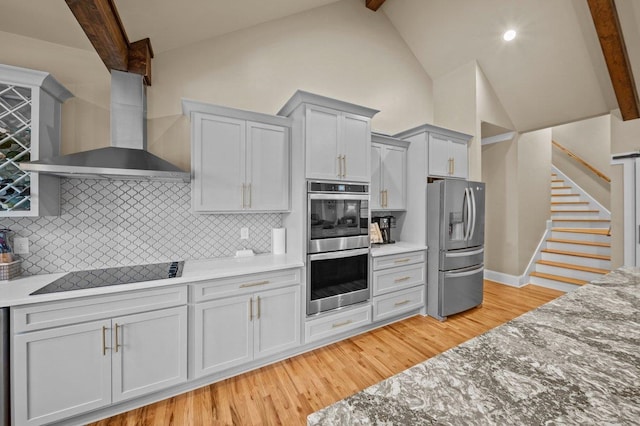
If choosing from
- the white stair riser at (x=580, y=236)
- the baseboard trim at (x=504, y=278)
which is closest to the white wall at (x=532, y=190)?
the baseboard trim at (x=504, y=278)

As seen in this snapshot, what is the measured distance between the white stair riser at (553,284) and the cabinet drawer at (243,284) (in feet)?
15.1

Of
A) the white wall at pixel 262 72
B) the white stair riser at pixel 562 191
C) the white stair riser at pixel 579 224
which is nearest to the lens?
the white wall at pixel 262 72

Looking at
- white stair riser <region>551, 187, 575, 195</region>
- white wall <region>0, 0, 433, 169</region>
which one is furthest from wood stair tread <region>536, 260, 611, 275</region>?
white wall <region>0, 0, 433, 169</region>

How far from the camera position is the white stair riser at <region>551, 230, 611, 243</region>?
14.4ft

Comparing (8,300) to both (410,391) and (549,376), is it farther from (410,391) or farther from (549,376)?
(549,376)

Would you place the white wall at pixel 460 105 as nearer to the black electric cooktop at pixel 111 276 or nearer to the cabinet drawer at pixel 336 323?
the cabinet drawer at pixel 336 323

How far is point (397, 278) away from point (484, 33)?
3.65 meters

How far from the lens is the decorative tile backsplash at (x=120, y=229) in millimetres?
2043

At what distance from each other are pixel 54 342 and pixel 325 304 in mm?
1983

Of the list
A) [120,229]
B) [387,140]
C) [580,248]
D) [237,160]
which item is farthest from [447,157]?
[120,229]

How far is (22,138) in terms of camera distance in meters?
1.86

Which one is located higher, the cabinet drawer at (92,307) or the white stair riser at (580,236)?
the white stair riser at (580,236)

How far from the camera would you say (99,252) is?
7.18 feet

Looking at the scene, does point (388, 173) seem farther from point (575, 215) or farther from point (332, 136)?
point (575, 215)
